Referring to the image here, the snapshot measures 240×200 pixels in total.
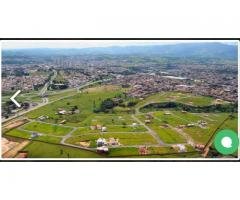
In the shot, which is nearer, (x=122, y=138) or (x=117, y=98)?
(x=122, y=138)

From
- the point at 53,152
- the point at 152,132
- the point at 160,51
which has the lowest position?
the point at 53,152

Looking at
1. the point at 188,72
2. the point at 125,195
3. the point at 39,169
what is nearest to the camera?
the point at 125,195

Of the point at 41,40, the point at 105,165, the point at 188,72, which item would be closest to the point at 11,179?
the point at 105,165

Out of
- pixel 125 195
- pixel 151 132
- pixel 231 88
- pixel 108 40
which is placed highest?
pixel 108 40

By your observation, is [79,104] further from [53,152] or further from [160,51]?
[160,51]

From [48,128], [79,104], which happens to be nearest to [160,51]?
[79,104]

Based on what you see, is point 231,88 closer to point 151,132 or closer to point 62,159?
point 151,132

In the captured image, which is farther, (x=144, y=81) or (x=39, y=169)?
(x=144, y=81)

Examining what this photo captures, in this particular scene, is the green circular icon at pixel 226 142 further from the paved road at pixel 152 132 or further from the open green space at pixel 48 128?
the open green space at pixel 48 128
